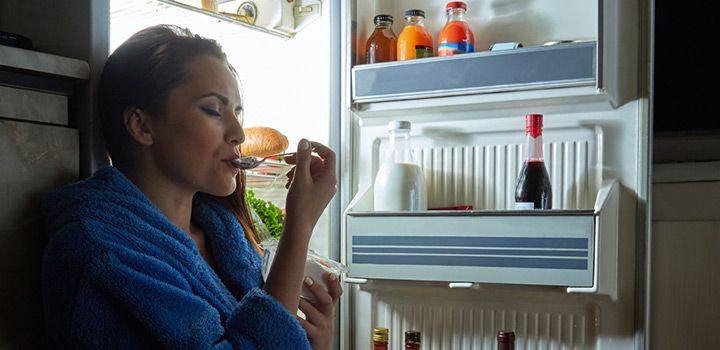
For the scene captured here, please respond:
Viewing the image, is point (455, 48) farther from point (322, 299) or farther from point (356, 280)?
point (322, 299)

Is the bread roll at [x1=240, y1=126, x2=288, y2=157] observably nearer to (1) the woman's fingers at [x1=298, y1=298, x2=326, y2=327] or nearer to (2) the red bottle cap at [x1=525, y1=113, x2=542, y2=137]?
(2) the red bottle cap at [x1=525, y1=113, x2=542, y2=137]

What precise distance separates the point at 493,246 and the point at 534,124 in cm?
27

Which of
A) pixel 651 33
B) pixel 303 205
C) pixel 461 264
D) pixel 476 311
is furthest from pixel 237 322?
pixel 651 33

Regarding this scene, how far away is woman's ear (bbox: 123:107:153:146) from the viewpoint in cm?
97

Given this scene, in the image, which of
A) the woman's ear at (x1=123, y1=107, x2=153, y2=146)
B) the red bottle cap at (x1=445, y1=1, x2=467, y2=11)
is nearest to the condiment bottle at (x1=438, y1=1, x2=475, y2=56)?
the red bottle cap at (x1=445, y1=1, x2=467, y2=11)

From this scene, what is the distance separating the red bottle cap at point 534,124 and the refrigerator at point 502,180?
0.23 ft

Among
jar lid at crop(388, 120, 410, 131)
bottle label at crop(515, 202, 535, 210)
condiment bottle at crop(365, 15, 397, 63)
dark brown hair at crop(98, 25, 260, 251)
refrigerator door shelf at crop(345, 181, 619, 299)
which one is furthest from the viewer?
condiment bottle at crop(365, 15, 397, 63)

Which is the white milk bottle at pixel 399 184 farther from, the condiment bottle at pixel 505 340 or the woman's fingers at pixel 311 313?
the woman's fingers at pixel 311 313

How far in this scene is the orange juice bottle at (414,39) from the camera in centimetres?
176

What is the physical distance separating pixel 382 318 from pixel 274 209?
382 millimetres

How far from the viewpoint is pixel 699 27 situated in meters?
1.75

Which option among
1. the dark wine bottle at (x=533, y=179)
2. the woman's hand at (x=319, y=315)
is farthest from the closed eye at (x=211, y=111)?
the dark wine bottle at (x=533, y=179)

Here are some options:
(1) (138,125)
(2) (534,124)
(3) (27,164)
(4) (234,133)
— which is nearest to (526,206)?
(2) (534,124)

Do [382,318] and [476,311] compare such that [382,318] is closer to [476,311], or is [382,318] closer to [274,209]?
[476,311]
